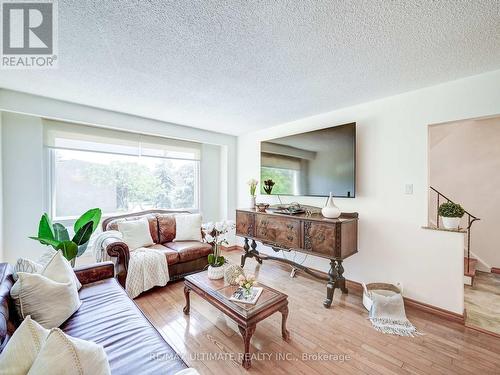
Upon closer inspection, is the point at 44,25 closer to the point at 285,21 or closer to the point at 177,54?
the point at 177,54

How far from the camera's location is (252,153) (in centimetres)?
415

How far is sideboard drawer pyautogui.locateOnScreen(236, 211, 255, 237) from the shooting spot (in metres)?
3.25

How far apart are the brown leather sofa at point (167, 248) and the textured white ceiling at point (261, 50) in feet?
5.38

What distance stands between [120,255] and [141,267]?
0.28 meters

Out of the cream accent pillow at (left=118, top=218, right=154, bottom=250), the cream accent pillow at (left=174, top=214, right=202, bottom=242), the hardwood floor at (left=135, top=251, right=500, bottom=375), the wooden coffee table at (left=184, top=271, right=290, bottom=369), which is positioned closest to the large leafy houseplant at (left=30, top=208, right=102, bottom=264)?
the cream accent pillow at (left=118, top=218, right=154, bottom=250)

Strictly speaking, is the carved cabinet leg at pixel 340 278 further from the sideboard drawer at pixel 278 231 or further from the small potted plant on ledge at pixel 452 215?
the small potted plant on ledge at pixel 452 215

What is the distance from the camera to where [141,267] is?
2523 millimetres

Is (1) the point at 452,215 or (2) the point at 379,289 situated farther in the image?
(2) the point at 379,289

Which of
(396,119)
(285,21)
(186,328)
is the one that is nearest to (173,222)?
(186,328)

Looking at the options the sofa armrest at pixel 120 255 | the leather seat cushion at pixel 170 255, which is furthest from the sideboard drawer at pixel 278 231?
the sofa armrest at pixel 120 255

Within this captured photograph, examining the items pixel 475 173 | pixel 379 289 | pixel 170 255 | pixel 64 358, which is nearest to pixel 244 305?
pixel 64 358

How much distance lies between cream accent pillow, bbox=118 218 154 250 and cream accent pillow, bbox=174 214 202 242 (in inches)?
16.5

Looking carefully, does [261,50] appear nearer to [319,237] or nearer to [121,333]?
[319,237]

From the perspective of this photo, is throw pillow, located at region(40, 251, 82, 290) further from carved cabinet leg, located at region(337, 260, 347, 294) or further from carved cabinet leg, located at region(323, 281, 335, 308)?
carved cabinet leg, located at region(337, 260, 347, 294)
